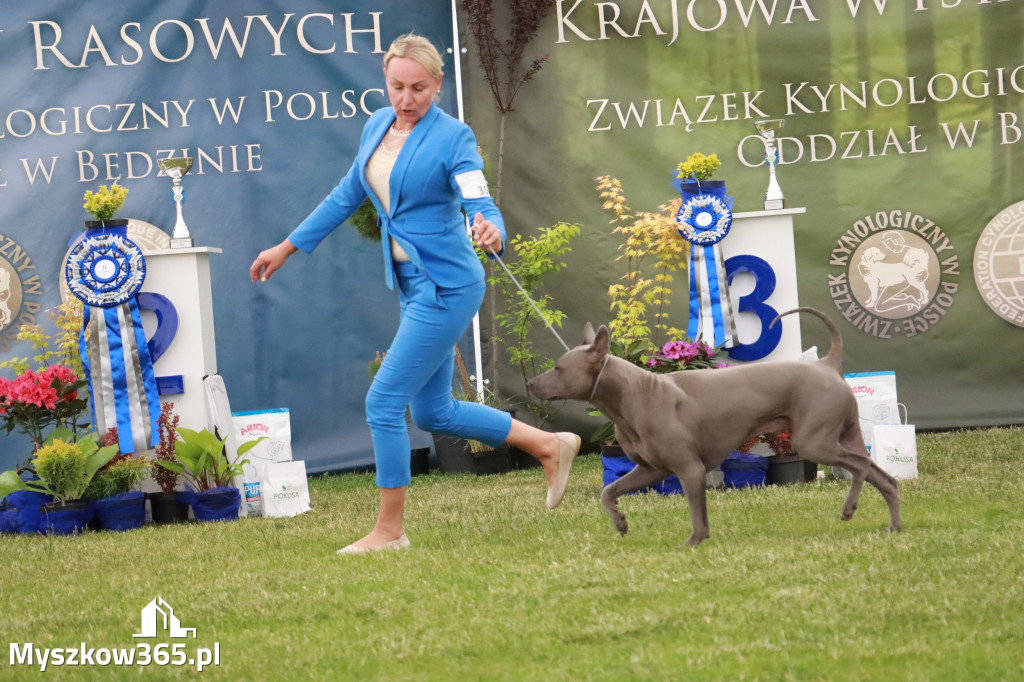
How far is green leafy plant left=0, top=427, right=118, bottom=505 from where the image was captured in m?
5.72

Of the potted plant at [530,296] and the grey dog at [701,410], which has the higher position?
the potted plant at [530,296]

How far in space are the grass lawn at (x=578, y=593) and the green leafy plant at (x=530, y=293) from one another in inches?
87.7

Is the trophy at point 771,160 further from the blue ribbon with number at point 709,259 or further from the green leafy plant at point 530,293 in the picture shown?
the green leafy plant at point 530,293

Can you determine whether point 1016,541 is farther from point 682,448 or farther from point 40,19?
point 40,19

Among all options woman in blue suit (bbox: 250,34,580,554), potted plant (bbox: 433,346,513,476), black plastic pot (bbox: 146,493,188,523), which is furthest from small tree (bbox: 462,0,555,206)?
woman in blue suit (bbox: 250,34,580,554)

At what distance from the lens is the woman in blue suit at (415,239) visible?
13.7 ft

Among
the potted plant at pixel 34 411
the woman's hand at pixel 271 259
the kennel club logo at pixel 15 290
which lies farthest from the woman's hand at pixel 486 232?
the kennel club logo at pixel 15 290

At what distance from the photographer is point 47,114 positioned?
766 centimetres

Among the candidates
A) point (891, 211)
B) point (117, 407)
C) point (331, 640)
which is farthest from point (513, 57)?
point (331, 640)

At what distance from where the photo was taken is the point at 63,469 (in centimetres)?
574

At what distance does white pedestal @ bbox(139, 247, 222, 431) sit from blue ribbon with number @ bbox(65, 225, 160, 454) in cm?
14

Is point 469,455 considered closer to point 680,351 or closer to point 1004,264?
point 680,351

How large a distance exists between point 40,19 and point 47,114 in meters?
0.61

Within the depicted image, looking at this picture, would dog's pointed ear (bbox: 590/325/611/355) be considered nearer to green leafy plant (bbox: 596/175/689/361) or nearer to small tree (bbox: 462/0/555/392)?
green leafy plant (bbox: 596/175/689/361)
